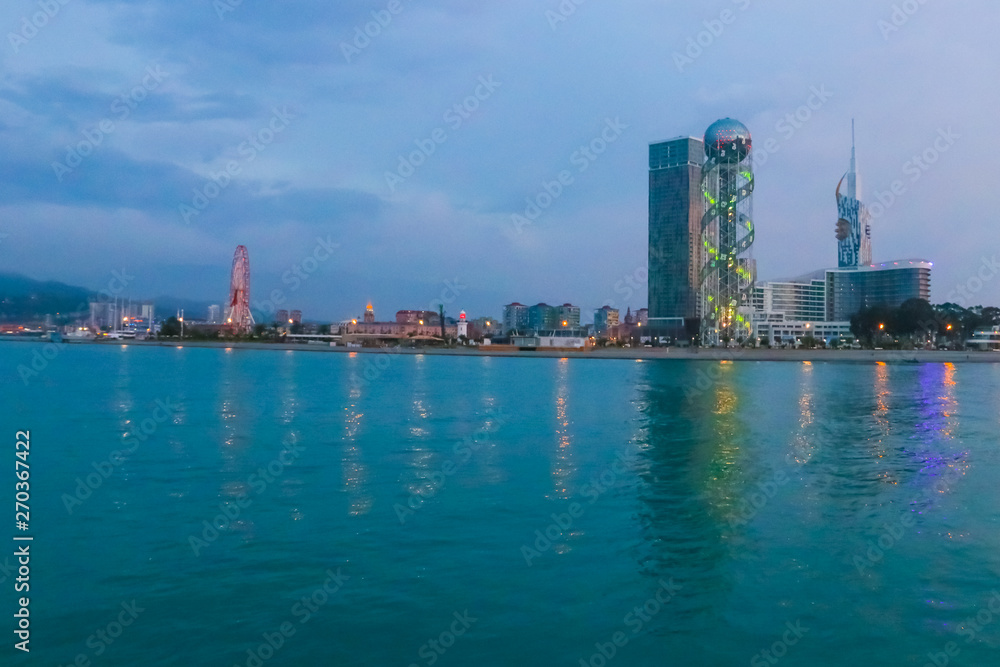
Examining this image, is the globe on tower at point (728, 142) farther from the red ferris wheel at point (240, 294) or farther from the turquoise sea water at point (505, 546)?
the turquoise sea water at point (505, 546)

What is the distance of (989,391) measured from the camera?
45281 millimetres

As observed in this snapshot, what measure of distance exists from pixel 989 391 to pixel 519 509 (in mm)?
44117

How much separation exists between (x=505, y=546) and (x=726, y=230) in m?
135

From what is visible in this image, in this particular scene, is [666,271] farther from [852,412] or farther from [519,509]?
[519,509]

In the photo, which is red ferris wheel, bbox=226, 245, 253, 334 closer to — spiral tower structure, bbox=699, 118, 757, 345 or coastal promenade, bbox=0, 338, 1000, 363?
coastal promenade, bbox=0, 338, 1000, 363

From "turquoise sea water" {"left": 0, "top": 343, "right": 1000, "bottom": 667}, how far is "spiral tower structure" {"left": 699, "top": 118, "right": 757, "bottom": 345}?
11597 cm

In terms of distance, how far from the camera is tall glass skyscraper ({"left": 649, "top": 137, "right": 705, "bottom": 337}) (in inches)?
7269

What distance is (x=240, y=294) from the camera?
153500mm

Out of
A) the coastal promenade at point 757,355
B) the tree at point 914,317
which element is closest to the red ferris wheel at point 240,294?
the coastal promenade at point 757,355

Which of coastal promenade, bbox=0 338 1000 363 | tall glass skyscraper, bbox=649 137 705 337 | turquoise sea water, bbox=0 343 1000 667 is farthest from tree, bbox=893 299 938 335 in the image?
turquoise sea water, bbox=0 343 1000 667

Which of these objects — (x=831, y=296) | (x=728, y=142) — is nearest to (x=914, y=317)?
(x=728, y=142)

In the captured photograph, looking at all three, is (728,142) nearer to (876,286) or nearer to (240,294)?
(876,286)

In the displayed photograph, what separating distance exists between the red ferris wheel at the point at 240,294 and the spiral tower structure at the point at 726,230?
303ft

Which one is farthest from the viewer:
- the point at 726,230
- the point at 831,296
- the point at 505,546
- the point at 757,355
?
the point at 831,296
